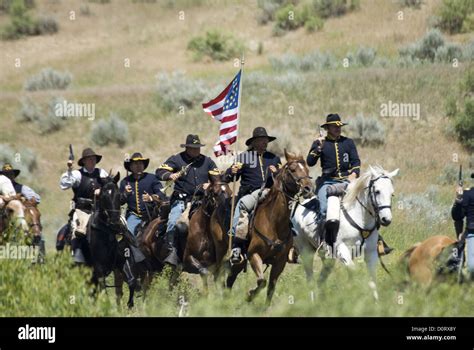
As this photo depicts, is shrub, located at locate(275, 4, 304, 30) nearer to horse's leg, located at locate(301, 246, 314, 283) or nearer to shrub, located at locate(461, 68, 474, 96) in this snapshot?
shrub, located at locate(461, 68, 474, 96)

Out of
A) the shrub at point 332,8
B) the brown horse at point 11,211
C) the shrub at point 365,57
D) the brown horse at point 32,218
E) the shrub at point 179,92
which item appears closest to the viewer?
the brown horse at point 11,211

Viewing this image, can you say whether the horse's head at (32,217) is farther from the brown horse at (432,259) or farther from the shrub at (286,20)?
the shrub at (286,20)

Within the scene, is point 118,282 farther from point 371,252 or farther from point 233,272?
point 371,252

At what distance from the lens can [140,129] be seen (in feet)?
145

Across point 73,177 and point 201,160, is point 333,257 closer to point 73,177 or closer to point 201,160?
point 201,160

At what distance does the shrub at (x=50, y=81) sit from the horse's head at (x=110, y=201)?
111 ft

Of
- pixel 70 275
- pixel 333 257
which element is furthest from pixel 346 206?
pixel 70 275

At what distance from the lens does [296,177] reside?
1772 centimetres

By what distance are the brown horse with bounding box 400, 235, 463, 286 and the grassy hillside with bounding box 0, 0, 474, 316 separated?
90cm

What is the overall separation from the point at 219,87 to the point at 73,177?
26.3 meters

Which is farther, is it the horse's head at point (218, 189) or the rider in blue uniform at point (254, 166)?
the rider in blue uniform at point (254, 166)

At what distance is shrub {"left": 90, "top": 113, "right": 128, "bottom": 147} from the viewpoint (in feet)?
142

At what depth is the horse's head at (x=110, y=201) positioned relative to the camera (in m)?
18.4

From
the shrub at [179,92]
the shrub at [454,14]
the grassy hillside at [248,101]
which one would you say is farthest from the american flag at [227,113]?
the shrub at [454,14]
